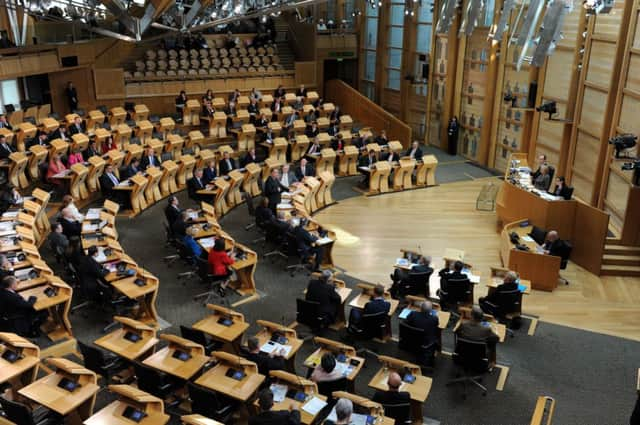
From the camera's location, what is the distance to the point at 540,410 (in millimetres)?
6789

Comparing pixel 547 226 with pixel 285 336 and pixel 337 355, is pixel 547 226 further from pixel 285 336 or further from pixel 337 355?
pixel 285 336

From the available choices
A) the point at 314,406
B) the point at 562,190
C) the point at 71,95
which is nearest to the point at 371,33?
the point at 71,95

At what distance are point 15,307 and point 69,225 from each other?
11.4 feet

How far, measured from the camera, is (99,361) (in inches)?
299

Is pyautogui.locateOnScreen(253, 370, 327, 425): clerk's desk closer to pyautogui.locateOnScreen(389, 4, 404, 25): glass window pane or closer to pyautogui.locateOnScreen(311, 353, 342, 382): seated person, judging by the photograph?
pyautogui.locateOnScreen(311, 353, 342, 382): seated person

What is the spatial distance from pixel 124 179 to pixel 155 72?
826 cm

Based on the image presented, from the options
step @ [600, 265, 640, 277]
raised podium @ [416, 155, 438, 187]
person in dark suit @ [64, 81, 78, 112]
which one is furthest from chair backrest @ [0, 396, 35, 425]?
person in dark suit @ [64, 81, 78, 112]

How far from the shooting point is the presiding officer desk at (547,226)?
39.0ft

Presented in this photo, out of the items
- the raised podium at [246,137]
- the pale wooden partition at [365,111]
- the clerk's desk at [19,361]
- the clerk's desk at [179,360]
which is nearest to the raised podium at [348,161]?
the raised podium at [246,137]

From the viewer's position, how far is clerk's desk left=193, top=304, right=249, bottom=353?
8227 mm

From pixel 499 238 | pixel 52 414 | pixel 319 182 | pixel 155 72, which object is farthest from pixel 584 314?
pixel 155 72

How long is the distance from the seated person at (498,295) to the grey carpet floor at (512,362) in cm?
52

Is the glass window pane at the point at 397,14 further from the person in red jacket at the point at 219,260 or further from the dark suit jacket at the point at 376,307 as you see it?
the dark suit jacket at the point at 376,307

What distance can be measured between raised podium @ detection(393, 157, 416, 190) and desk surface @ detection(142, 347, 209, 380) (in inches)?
431
